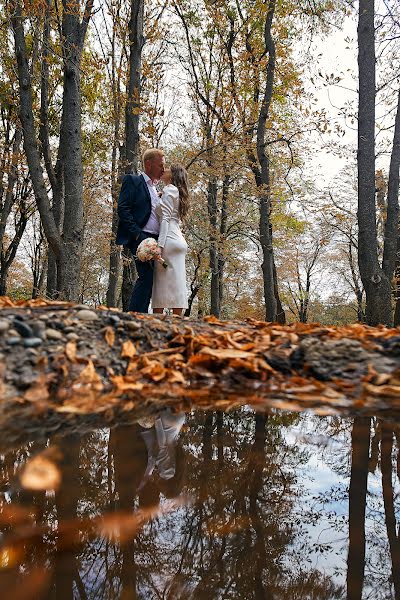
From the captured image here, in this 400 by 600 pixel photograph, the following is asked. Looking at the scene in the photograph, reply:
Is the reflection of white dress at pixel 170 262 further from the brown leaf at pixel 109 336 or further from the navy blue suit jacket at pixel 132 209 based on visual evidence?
the brown leaf at pixel 109 336

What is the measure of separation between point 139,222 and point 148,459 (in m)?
3.73

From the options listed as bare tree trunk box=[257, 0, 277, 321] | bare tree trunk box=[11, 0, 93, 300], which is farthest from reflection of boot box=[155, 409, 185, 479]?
bare tree trunk box=[257, 0, 277, 321]

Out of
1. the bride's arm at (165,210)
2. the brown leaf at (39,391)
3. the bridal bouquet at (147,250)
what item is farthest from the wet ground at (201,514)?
the bride's arm at (165,210)

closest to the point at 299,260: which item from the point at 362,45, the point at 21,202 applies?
the point at 21,202

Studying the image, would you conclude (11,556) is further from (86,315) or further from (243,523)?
(86,315)

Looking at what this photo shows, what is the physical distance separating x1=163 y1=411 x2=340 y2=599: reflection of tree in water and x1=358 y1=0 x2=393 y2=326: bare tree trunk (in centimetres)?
554

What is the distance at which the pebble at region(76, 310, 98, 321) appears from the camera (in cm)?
249

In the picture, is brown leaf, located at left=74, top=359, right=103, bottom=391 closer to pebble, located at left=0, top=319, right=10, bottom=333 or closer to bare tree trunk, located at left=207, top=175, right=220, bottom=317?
pebble, located at left=0, top=319, right=10, bottom=333

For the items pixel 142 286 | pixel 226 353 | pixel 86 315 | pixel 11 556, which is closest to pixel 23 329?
pixel 86 315

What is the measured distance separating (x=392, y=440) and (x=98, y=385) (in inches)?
49.3

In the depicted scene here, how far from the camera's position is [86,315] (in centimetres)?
251

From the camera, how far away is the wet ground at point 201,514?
74 centimetres

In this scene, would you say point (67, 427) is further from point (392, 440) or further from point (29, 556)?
point (392, 440)

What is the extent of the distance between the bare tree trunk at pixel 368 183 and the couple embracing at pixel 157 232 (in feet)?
10.6
